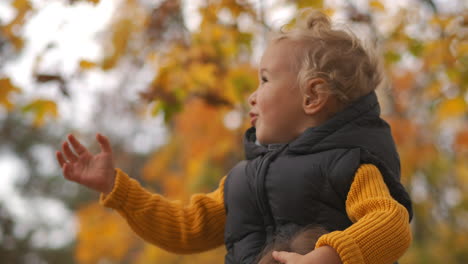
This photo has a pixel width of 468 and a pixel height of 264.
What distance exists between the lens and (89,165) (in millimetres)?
1859

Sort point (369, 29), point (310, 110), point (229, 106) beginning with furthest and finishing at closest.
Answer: point (369, 29) < point (229, 106) < point (310, 110)

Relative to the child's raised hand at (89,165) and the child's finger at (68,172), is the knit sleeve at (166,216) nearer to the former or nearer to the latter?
the child's raised hand at (89,165)

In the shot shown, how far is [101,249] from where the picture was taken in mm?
10602

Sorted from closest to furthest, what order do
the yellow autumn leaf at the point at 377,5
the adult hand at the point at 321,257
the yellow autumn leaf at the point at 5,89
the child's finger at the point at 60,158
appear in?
the adult hand at the point at 321,257 < the child's finger at the point at 60,158 < the yellow autumn leaf at the point at 5,89 < the yellow autumn leaf at the point at 377,5

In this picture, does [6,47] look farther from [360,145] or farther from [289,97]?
[360,145]

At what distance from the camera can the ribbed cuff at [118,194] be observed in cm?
179

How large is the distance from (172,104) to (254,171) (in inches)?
61.4

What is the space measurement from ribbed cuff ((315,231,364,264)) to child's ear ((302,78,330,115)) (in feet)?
1.60

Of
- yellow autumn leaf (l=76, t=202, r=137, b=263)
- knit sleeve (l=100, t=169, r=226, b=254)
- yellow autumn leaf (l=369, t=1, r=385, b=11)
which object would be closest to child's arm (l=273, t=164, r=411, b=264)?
knit sleeve (l=100, t=169, r=226, b=254)

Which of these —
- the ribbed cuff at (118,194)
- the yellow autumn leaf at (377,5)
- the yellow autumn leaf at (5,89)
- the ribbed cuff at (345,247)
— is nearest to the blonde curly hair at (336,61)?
the ribbed cuff at (345,247)

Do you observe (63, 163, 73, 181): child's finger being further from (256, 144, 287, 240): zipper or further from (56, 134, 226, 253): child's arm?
(256, 144, 287, 240): zipper

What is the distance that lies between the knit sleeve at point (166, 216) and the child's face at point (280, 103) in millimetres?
338

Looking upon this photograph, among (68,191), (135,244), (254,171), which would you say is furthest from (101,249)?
(254,171)

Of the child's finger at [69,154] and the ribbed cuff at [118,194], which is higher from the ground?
the child's finger at [69,154]
